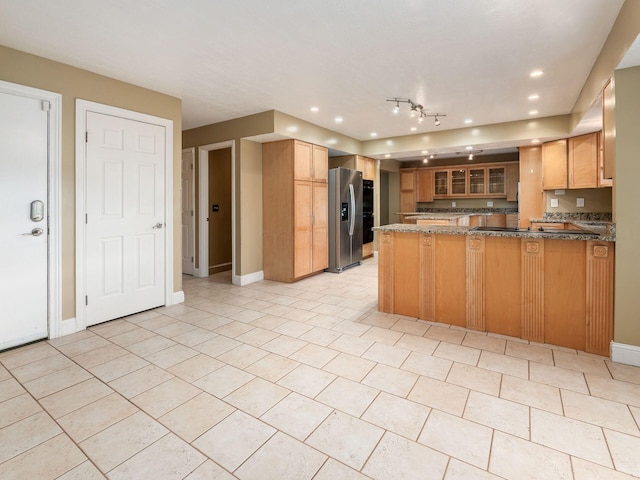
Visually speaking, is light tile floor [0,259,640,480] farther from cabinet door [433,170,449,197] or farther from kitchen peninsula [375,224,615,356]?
cabinet door [433,170,449,197]

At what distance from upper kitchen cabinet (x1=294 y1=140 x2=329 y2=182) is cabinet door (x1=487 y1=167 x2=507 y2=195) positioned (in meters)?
4.63

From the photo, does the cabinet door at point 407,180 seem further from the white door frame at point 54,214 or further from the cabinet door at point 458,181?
the white door frame at point 54,214

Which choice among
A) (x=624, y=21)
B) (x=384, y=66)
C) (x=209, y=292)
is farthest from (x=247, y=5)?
(x=209, y=292)

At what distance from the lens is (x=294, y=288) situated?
4902mm

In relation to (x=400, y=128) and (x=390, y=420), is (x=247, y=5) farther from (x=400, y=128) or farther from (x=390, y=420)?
(x=400, y=128)

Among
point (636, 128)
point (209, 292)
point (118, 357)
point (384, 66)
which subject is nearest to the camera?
point (636, 128)

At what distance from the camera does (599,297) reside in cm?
262

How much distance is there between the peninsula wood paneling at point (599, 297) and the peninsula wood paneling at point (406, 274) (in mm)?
1413

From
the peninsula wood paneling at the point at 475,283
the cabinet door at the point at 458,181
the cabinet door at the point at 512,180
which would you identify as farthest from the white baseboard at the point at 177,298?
the cabinet door at the point at 512,180

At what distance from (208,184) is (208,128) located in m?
0.93

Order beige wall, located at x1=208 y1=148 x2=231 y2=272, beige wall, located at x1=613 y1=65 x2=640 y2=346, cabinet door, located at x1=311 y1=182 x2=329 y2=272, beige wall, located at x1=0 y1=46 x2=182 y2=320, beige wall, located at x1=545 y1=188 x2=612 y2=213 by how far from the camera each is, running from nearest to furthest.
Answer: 1. beige wall, located at x1=613 y1=65 x2=640 y2=346
2. beige wall, located at x1=0 y1=46 x2=182 y2=320
3. beige wall, located at x1=545 y1=188 x2=612 y2=213
4. cabinet door, located at x1=311 y1=182 x2=329 y2=272
5. beige wall, located at x1=208 y1=148 x2=231 y2=272

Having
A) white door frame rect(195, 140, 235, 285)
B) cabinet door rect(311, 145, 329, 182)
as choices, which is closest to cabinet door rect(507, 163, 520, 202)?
cabinet door rect(311, 145, 329, 182)

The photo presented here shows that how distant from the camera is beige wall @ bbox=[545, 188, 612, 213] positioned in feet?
17.5

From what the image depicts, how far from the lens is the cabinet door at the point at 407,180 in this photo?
8953 millimetres
